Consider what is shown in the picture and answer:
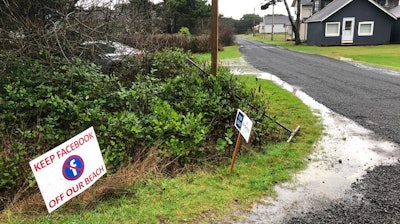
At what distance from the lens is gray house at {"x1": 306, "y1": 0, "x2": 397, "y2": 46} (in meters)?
30.4

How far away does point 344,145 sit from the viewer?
5.55m

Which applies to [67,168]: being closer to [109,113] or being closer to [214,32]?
[109,113]

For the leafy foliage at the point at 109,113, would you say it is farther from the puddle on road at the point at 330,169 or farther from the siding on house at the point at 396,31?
the siding on house at the point at 396,31

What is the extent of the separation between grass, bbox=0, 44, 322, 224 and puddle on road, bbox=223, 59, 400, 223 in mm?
157

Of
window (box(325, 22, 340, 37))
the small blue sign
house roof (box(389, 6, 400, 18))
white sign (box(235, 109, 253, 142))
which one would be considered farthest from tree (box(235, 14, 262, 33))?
the small blue sign

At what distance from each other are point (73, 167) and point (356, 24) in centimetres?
3251

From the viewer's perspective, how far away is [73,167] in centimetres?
318

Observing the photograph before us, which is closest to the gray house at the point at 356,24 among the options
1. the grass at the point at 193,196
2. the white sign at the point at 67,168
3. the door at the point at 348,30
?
the door at the point at 348,30

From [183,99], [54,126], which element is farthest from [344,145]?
[54,126]

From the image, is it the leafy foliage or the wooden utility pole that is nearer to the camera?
the leafy foliage

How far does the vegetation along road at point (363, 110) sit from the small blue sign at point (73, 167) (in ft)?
6.76

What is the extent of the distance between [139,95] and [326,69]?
460 inches

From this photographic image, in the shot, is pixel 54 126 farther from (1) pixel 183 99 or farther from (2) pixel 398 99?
(2) pixel 398 99

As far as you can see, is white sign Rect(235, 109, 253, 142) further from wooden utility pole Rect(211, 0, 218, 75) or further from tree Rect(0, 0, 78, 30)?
tree Rect(0, 0, 78, 30)
